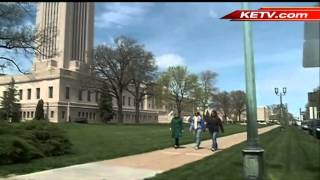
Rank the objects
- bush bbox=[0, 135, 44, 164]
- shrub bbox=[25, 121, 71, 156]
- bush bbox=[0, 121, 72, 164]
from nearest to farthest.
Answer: bush bbox=[0, 135, 44, 164], bush bbox=[0, 121, 72, 164], shrub bbox=[25, 121, 71, 156]

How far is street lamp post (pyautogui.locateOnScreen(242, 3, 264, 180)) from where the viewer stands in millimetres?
9453

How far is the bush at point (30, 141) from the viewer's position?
13.6 meters

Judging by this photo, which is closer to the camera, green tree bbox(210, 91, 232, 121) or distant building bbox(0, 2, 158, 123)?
distant building bbox(0, 2, 158, 123)

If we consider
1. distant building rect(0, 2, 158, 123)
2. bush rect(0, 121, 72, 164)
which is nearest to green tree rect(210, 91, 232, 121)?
distant building rect(0, 2, 158, 123)

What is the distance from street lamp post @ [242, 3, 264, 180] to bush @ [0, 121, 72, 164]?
7333mm

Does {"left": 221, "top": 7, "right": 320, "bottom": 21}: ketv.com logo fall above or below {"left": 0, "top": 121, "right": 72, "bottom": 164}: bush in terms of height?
above

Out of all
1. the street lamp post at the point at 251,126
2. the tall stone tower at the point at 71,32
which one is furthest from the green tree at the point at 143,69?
the street lamp post at the point at 251,126

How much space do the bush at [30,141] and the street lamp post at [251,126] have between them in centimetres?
733

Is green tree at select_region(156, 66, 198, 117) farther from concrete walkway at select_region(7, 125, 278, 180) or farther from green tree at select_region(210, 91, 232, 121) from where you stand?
concrete walkway at select_region(7, 125, 278, 180)

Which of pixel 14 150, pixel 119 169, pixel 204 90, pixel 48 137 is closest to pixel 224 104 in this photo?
pixel 204 90

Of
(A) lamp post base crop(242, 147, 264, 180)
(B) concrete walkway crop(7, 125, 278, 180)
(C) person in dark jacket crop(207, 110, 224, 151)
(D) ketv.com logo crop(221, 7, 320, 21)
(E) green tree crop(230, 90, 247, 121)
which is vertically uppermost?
(E) green tree crop(230, 90, 247, 121)

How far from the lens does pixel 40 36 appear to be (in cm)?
2533

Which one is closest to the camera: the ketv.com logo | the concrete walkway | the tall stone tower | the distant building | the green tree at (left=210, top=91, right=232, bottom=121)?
the ketv.com logo

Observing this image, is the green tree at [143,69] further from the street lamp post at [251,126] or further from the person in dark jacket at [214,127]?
the street lamp post at [251,126]
